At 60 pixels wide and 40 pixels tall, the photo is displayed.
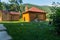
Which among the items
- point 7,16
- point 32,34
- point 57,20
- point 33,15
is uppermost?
point 57,20

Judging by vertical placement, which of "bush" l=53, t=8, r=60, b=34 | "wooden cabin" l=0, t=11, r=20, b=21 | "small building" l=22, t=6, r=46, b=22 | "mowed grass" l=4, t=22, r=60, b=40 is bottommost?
"wooden cabin" l=0, t=11, r=20, b=21

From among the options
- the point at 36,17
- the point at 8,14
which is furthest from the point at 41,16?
the point at 8,14

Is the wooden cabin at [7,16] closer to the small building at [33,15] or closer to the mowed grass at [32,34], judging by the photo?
the small building at [33,15]

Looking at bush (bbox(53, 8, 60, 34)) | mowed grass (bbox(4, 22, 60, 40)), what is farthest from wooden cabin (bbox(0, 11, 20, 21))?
bush (bbox(53, 8, 60, 34))

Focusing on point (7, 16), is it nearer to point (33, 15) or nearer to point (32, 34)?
point (33, 15)

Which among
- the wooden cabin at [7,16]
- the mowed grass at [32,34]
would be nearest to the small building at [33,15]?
the wooden cabin at [7,16]

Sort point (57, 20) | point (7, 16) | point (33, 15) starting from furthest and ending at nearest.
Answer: point (7, 16)
point (33, 15)
point (57, 20)

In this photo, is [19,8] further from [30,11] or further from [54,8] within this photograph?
[54,8]

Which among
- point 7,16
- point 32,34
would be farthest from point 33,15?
point 32,34

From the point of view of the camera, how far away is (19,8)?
5759 cm

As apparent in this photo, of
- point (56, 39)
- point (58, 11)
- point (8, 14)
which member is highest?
point (58, 11)

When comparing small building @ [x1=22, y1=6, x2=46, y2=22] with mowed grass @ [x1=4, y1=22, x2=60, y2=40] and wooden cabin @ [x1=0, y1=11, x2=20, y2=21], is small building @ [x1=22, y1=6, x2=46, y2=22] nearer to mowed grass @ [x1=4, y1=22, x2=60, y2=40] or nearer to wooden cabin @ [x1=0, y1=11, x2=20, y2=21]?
wooden cabin @ [x1=0, y1=11, x2=20, y2=21]

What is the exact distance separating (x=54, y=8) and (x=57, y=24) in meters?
1.64

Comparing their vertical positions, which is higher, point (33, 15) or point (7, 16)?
point (33, 15)
